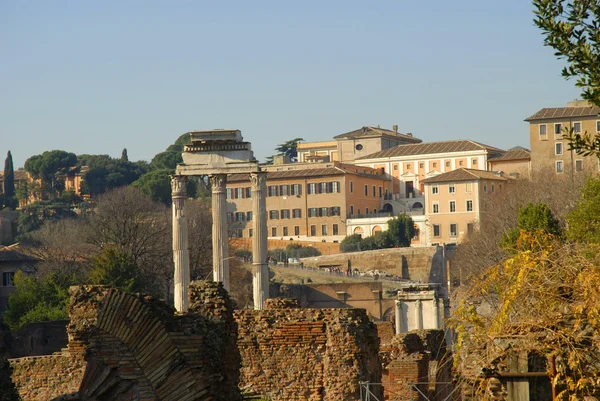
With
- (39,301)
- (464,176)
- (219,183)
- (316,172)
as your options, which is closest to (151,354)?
(219,183)

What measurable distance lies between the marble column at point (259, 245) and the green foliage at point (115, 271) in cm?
554

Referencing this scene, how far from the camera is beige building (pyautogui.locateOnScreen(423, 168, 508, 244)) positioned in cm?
10231

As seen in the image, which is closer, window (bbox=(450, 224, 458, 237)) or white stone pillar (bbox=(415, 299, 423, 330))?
white stone pillar (bbox=(415, 299, 423, 330))

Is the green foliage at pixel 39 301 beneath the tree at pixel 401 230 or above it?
beneath

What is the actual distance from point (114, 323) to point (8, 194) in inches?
4895

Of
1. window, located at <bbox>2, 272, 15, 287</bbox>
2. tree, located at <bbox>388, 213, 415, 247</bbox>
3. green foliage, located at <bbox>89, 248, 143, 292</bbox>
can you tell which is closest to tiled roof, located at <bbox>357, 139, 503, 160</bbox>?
tree, located at <bbox>388, 213, 415, 247</bbox>

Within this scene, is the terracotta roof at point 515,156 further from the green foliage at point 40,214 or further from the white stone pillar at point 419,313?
the white stone pillar at point 419,313

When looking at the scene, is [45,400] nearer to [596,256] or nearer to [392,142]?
[596,256]

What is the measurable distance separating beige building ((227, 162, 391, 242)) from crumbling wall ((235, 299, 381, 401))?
92858mm

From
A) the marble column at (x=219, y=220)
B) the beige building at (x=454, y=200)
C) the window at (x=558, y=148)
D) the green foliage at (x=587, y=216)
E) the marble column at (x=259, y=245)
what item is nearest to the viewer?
the green foliage at (x=587, y=216)

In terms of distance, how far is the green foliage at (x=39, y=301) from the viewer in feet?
159

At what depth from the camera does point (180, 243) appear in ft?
156

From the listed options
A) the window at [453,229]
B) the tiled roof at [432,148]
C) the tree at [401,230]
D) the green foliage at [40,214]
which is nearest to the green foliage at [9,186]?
the green foliage at [40,214]

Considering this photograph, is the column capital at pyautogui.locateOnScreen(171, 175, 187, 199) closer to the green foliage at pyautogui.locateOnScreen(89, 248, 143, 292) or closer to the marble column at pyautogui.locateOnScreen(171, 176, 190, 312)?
the marble column at pyautogui.locateOnScreen(171, 176, 190, 312)
